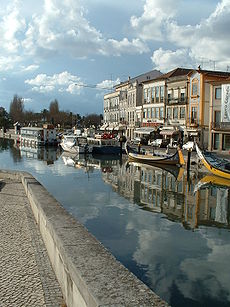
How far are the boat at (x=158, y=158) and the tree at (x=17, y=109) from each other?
97.5 meters

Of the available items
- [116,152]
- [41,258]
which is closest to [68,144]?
[116,152]

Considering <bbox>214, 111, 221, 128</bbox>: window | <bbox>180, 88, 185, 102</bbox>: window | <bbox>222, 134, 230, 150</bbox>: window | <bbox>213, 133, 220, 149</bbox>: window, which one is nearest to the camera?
<bbox>222, 134, 230, 150</bbox>: window

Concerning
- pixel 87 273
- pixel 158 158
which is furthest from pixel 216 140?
pixel 87 273

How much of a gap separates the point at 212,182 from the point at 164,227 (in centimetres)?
1414

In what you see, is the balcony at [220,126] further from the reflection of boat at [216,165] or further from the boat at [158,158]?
the reflection of boat at [216,165]

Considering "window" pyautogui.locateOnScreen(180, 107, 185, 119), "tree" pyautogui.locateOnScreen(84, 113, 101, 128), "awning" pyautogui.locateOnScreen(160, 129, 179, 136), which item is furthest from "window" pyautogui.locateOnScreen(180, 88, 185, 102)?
"tree" pyautogui.locateOnScreen(84, 113, 101, 128)

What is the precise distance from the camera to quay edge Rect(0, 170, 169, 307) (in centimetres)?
464

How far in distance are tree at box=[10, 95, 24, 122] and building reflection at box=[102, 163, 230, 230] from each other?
4251 inches

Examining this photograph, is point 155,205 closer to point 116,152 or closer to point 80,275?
point 80,275

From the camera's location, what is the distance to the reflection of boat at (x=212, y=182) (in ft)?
85.4

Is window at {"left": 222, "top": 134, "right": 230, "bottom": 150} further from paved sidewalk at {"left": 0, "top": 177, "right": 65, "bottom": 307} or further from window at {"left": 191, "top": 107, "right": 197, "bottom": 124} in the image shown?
paved sidewalk at {"left": 0, "top": 177, "right": 65, "bottom": 307}

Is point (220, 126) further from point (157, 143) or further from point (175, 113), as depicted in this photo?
point (175, 113)

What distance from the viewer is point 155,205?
19.5 meters

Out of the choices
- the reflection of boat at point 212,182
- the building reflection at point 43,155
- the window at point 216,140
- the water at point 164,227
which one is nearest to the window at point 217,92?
the window at point 216,140
